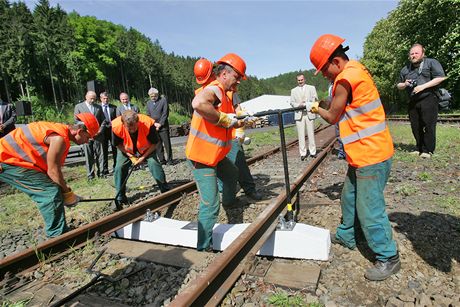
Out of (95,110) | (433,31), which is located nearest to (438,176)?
(95,110)

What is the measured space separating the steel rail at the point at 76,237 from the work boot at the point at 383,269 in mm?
2796

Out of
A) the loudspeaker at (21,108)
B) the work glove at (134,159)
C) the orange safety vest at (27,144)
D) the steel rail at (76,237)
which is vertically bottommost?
the steel rail at (76,237)

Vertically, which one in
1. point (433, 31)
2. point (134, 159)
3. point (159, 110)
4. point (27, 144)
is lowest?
point (134, 159)

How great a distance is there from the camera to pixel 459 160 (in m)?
6.48

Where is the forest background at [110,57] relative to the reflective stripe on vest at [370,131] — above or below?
above

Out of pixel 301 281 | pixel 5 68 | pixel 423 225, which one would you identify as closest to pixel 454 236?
pixel 423 225

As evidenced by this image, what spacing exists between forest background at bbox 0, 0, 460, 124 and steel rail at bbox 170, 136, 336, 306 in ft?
83.8

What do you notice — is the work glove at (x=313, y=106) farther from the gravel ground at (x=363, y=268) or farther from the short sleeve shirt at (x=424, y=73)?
the short sleeve shirt at (x=424, y=73)

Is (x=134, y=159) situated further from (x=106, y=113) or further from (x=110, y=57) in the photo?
(x=110, y=57)

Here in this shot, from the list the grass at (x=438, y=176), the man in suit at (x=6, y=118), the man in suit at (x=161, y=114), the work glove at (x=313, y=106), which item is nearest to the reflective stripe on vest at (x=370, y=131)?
the work glove at (x=313, y=106)

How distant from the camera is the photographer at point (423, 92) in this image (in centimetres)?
655

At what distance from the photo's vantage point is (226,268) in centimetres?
250

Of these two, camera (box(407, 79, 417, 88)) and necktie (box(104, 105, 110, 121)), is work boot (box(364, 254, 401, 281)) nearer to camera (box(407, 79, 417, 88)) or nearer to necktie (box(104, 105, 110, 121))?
camera (box(407, 79, 417, 88))

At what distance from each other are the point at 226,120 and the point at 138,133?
259 centimetres
